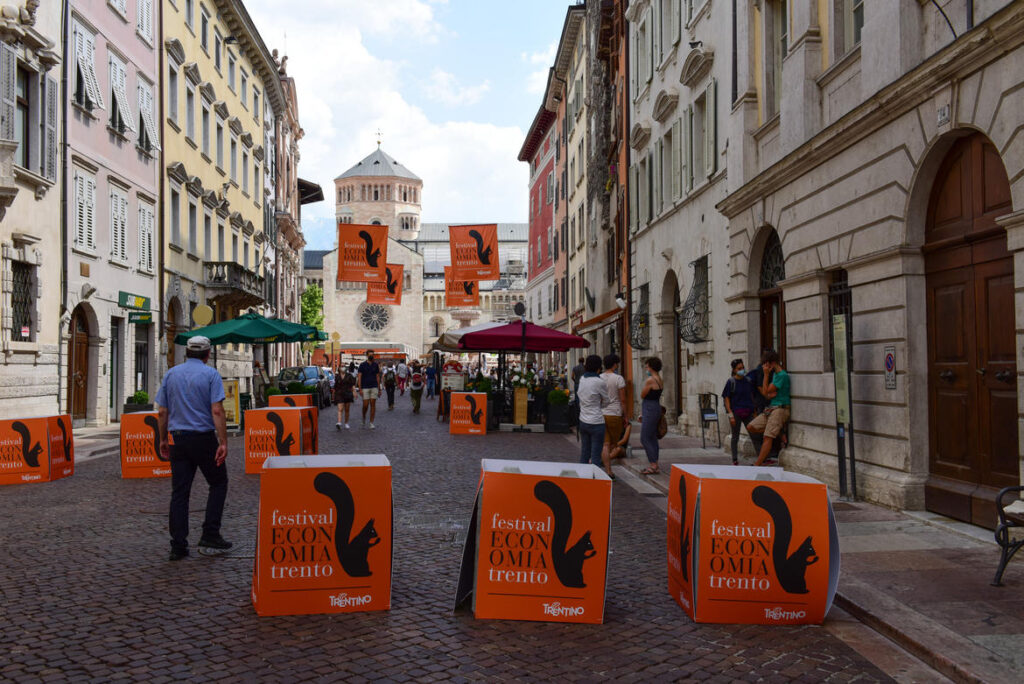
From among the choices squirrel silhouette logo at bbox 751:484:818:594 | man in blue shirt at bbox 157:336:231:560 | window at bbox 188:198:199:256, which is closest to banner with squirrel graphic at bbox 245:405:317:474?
man in blue shirt at bbox 157:336:231:560

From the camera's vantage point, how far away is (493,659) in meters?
5.05

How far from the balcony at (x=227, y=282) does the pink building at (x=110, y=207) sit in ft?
18.2

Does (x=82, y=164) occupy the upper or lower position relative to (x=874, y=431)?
upper

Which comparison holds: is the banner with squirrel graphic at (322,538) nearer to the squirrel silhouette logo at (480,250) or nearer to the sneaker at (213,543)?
the sneaker at (213,543)

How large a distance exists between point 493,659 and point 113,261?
22.4 meters

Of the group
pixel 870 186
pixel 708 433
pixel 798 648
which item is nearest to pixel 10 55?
pixel 708 433

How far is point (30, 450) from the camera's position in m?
12.6

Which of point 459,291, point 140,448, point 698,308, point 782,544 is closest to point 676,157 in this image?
point 698,308

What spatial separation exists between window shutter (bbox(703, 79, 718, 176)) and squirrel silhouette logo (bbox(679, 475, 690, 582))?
41.4ft

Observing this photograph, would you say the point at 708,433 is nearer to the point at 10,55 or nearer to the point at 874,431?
the point at 874,431

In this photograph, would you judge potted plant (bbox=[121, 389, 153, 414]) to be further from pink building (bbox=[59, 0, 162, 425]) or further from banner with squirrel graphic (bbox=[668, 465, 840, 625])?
banner with squirrel graphic (bbox=[668, 465, 840, 625])

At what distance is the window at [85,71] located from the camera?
22.5m

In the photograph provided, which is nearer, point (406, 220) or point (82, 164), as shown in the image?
point (82, 164)

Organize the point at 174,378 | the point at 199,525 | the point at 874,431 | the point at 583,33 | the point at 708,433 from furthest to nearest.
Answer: the point at 583,33, the point at 708,433, the point at 874,431, the point at 199,525, the point at 174,378
